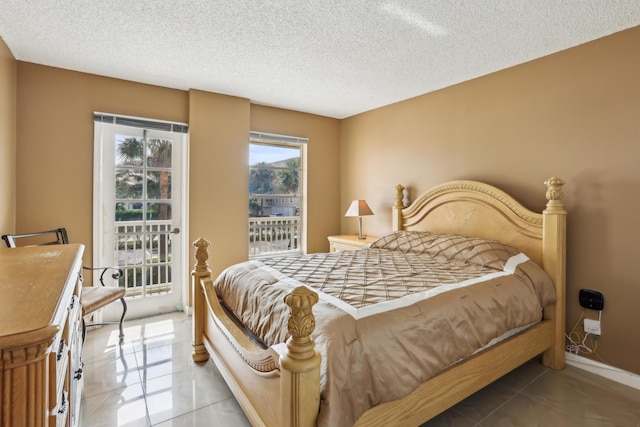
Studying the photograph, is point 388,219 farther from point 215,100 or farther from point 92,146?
point 92,146

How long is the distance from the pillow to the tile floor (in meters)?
0.81

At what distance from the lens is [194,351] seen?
2396mm

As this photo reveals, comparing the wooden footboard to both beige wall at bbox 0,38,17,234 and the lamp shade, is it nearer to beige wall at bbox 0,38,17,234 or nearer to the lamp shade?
beige wall at bbox 0,38,17,234

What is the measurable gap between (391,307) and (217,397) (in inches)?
50.3

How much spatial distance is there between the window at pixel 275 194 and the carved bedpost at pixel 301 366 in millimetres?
3004

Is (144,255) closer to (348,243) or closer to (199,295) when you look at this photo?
(199,295)

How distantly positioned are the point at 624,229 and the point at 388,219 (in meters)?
2.16

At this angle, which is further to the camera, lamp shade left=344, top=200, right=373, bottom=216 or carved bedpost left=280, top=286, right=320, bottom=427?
lamp shade left=344, top=200, right=373, bottom=216

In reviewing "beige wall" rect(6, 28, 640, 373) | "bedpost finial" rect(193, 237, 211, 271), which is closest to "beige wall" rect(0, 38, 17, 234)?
"beige wall" rect(6, 28, 640, 373)

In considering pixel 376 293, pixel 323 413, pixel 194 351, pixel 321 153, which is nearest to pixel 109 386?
pixel 194 351

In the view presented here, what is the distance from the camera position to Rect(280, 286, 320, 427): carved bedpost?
1071mm

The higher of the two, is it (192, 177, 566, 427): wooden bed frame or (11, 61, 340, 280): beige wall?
(11, 61, 340, 280): beige wall

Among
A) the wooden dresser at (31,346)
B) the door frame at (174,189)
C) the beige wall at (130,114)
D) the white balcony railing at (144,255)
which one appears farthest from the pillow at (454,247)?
the wooden dresser at (31,346)

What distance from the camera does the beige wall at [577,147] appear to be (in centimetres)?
213
